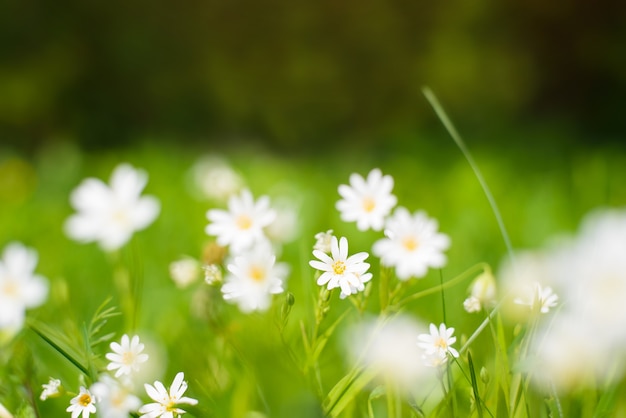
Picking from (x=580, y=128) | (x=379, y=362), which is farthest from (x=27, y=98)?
(x=379, y=362)

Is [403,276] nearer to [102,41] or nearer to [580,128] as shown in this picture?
[580,128]

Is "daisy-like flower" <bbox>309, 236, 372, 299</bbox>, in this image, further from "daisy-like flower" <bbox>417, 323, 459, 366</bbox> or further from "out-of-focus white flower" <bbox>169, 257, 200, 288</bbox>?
"out-of-focus white flower" <bbox>169, 257, 200, 288</bbox>

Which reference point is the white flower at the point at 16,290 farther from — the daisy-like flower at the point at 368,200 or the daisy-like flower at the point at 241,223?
the daisy-like flower at the point at 368,200

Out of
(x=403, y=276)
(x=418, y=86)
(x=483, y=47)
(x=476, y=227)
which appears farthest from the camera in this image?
(x=418, y=86)

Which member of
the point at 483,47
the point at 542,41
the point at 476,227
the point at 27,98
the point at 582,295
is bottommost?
the point at 582,295

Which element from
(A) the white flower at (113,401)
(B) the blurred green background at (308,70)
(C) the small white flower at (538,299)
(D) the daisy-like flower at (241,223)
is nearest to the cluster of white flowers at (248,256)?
(D) the daisy-like flower at (241,223)

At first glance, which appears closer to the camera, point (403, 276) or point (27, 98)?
point (403, 276)

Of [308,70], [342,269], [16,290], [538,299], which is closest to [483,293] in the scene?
[538,299]

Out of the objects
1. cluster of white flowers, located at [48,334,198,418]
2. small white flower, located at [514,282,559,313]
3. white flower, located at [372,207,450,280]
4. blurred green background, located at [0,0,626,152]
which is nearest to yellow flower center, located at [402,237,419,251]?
white flower, located at [372,207,450,280]
